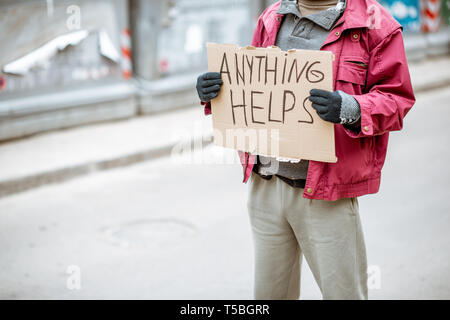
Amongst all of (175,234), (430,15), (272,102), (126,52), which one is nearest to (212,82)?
(272,102)

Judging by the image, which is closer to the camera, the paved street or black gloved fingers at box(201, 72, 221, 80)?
black gloved fingers at box(201, 72, 221, 80)

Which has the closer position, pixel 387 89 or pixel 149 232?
pixel 387 89

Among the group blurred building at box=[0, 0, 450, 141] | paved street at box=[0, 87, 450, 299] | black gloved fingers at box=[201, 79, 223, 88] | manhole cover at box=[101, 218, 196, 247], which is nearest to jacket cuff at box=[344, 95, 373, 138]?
black gloved fingers at box=[201, 79, 223, 88]

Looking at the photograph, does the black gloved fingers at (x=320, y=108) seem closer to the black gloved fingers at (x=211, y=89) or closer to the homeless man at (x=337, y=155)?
the homeless man at (x=337, y=155)

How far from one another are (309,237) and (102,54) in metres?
6.41

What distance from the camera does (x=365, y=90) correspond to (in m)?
2.61

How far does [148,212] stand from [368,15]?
360 cm

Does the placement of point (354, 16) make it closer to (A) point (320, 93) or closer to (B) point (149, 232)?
(A) point (320, 93)

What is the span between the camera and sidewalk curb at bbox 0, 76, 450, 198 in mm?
6273

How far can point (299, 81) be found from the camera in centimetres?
254

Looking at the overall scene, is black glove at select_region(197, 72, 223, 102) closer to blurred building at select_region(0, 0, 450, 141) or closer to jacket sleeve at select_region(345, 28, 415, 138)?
jacket sleeve at select_region(345, 28, 415, 138)

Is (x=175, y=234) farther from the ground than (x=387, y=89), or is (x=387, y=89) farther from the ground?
(x=387, y=89)

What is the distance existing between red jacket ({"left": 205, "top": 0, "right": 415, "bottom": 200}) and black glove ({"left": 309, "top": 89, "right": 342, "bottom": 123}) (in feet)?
0.31

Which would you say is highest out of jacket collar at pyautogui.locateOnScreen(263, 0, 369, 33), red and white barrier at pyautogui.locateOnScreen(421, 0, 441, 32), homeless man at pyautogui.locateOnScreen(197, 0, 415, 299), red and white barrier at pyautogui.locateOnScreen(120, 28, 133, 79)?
red and white barrier at pyautogui.locateOnScreen(421, 0, 441, 32)
